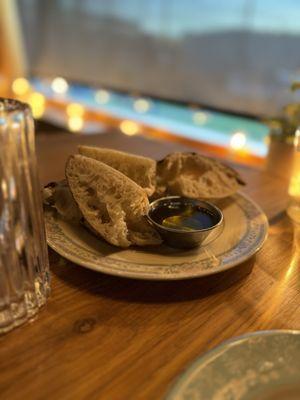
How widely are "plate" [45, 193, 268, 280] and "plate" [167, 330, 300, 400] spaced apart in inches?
5.0

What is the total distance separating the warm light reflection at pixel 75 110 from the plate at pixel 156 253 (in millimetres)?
3073

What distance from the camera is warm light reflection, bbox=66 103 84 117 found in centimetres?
358

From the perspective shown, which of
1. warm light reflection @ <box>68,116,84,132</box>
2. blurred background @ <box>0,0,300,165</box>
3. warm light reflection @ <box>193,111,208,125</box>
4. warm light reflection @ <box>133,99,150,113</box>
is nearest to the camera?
blurred background @ <box>0,0,300,165</box>

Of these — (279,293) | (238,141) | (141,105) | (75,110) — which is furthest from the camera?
(75,110)

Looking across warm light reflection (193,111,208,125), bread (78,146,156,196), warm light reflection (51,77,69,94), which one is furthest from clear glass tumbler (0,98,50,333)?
warm light reflection (51,77,69,94)

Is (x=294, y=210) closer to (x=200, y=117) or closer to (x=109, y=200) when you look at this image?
(x=109, y=200)

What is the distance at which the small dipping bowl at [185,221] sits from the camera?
0.58 meters

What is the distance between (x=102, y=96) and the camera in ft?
12.1

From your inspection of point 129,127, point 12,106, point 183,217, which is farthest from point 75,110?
point 12,106

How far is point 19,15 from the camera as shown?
4129mm

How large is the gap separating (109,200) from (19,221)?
19cm

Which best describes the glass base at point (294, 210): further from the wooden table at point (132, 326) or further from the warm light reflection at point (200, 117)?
the warm light reflection at point (200, 117)

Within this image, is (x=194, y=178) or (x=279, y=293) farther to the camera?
(x=194, y=178)

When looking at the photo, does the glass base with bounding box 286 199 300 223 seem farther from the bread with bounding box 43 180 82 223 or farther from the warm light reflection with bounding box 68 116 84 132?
the warm light reflection with bounding box 68 116 84 132
